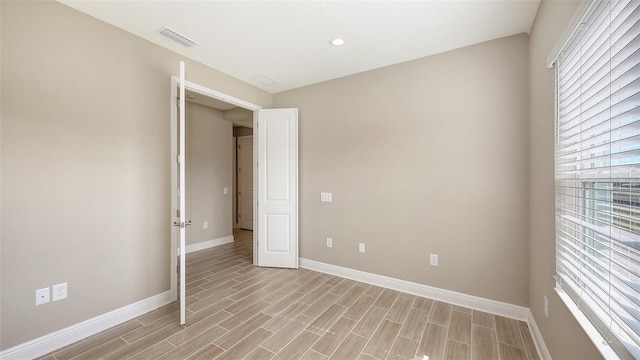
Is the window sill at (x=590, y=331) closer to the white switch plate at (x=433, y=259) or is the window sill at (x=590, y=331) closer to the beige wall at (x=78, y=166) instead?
the white switch plate at (x=433, y=259)

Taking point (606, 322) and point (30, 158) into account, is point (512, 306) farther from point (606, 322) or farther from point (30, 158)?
point (30, 158)

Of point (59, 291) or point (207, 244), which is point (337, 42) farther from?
point (207, 244)

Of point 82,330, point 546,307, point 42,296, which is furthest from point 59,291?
point 546,307

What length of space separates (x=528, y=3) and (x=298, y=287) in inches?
139

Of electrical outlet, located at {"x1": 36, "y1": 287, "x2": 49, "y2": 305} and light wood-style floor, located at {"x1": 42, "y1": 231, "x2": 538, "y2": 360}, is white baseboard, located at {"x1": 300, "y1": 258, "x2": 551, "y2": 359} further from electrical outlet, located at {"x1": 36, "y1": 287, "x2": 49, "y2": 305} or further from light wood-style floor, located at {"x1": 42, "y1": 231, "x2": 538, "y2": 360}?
electrical outlet, located at {"x1": 36, "y1": 287, "x2": 49, "y2": 305}

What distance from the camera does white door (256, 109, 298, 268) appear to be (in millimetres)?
3756

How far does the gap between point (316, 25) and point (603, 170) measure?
2245mm

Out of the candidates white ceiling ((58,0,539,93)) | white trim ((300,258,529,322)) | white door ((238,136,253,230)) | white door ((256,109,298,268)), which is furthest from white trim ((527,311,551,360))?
white door ((238,136,253,230))

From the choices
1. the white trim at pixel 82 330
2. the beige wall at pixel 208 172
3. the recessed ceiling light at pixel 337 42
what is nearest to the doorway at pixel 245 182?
the beige wall at pixel 208 172

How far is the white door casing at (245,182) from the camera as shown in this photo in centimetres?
654

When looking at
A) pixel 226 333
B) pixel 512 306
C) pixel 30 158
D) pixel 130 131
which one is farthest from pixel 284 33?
pixel 512 306

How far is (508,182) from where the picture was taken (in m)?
2.42

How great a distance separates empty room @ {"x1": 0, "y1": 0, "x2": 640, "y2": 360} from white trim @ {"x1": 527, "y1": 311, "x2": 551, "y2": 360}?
0.09ft

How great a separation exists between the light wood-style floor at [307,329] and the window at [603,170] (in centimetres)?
99
